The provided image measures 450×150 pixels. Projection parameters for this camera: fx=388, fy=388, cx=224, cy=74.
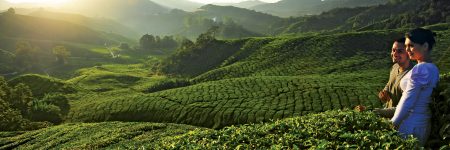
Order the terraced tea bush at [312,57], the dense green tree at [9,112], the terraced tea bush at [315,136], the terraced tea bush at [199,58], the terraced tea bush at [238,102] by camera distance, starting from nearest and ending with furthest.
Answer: the terraced tea bush at [315,136] < the terraced tea bush at [238,102] < the dense green tree at [9,112] < the terraced tea bush at [312,57] < the terraced tea bush at [199,58]

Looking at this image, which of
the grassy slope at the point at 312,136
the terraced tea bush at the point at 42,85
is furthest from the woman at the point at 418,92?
the terraced tea bush at the point at 42,85

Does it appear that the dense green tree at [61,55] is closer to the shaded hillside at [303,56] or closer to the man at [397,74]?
the shaded hillside at [303,56]

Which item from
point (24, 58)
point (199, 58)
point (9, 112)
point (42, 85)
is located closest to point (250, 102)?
point (9, 112)

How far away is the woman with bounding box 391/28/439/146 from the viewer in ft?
28.1

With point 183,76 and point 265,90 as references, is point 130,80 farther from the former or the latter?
point 265,90

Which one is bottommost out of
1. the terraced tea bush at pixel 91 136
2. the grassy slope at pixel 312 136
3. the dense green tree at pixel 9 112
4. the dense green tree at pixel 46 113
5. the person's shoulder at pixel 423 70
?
the dense green tree at pixel 46 113

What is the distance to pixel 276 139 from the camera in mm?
10062

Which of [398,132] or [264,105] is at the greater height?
[398,132]

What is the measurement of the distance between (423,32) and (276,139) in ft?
14.3

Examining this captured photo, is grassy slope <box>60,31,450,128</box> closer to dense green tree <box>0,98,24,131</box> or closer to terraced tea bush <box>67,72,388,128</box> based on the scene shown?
terraced tea bush <box>67,72,388,128</box>

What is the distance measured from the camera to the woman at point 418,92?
8555mm

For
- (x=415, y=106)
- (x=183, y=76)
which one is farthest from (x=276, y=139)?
(x=183, y=76)

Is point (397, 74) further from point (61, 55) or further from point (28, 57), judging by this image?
point (28, 57)

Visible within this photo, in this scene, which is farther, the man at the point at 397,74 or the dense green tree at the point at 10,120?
the dense green tree at the point at 10,120
